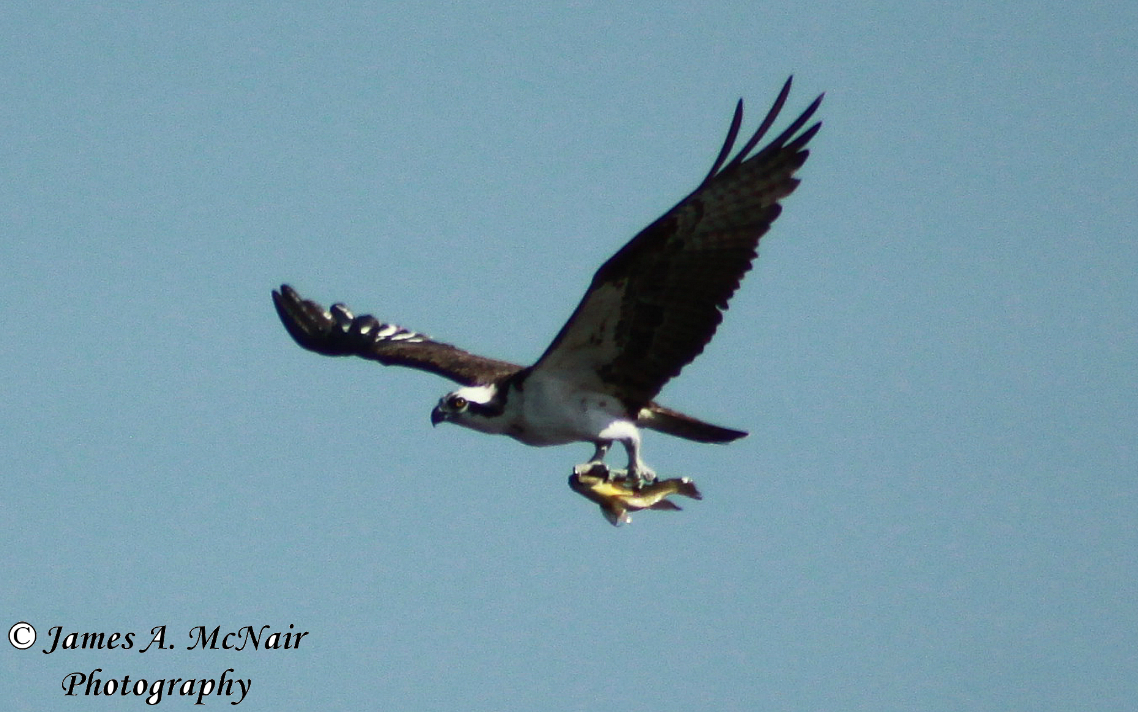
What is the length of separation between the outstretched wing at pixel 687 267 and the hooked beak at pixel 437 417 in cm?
78

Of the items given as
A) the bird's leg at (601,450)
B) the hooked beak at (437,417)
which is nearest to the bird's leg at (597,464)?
the bird's leg at (601,450)

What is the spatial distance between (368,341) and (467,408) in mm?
2625

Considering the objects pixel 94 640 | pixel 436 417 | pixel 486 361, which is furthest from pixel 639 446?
pixel 94 640

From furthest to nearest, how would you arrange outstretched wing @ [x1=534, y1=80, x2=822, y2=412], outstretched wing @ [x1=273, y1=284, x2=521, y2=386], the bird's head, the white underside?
outstretched wing @ [x1=273, y1=284, x2=521, y2=386]
the bird's head
the white underside
outstretched wing @ [x1=534, y1=80, x2=822, y2=412]

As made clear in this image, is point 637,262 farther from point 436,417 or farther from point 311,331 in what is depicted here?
point 311,331

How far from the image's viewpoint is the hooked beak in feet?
37.5

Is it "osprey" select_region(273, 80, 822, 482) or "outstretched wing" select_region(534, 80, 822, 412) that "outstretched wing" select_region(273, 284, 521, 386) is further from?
"outstretched wing" select_region(534, 80, 822, 412)

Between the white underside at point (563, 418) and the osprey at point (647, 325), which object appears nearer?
the osprey at point (647, 325)

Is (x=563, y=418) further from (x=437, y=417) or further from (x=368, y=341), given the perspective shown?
(x=368, y=341)

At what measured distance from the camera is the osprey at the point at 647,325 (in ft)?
34.3

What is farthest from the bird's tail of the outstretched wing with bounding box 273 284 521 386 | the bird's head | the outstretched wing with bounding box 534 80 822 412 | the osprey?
the outstretched wing with bounding box 273 284 521 386

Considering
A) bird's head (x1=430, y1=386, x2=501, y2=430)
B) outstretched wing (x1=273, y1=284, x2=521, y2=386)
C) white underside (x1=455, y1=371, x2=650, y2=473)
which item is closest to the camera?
white underside (x1=455, y1=371, x2=650, y2=473)

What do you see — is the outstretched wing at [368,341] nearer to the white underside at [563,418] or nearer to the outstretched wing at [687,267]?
the white underside at [563,418]

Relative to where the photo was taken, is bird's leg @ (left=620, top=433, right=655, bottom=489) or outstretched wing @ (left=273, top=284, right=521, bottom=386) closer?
bird's leg @ (left=620, top=433, right=655, bottom=489)
